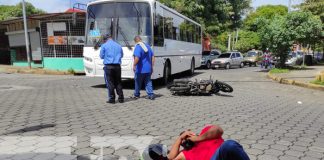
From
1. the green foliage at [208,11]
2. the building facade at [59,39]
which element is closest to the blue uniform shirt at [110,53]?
the building facade at [59,39]

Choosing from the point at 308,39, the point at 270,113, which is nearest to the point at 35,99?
the point at 270,113

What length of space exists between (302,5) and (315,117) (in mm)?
30123

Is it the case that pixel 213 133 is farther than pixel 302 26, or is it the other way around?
pixel 302 26

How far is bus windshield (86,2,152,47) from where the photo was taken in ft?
36.3

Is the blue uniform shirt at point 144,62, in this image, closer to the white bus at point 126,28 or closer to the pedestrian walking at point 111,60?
the pedestrian walking at point 111,60

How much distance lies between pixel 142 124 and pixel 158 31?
623 cm

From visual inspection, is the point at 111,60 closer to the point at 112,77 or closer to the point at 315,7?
the point at 112,77

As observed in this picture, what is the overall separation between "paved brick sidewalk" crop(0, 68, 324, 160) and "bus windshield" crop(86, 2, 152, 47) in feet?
8.93

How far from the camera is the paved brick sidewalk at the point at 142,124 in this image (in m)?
4.52

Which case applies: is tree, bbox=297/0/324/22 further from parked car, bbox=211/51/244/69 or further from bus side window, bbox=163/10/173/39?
bus side window, bbox=163/10/173/39

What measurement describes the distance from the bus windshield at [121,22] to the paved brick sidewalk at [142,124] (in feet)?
8.93

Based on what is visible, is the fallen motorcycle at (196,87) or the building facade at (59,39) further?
the building facade at (59,39)

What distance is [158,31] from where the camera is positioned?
11.7 meters

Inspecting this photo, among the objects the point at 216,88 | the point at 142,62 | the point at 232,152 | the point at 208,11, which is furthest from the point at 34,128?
the point at 208,11
